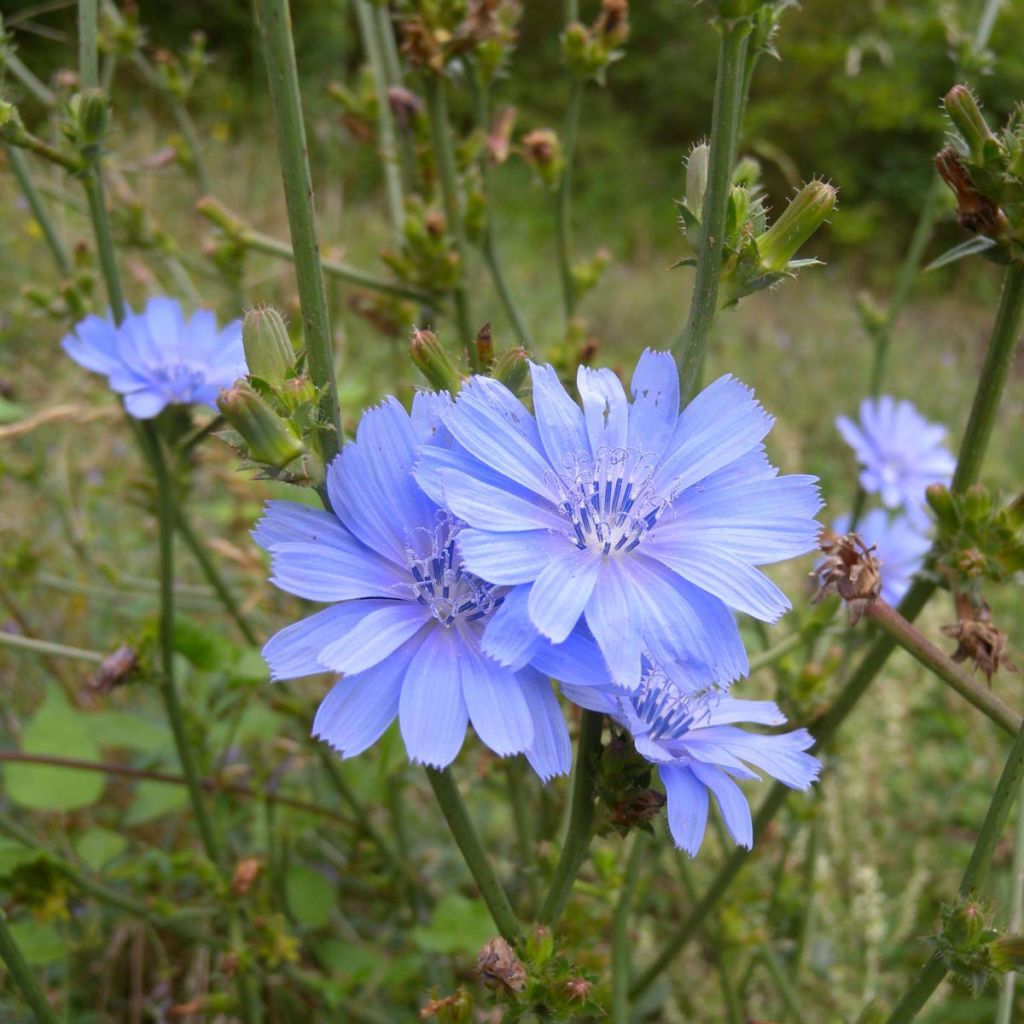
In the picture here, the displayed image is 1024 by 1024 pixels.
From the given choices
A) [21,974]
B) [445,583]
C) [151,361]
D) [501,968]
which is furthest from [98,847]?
[445,583]

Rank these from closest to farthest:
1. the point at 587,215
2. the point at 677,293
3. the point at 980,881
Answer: the point at 980,881, the point at 677,293, the point at 587,215

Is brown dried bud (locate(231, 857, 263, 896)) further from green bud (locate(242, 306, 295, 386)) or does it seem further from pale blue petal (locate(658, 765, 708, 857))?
green bud (locate(242, 306, 295, 386))

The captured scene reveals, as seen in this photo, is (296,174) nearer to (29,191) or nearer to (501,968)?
(501,968)

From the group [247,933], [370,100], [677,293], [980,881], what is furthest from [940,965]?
[677,293]

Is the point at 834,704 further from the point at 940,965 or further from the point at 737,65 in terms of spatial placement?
the point at 737,65

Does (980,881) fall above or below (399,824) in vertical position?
below

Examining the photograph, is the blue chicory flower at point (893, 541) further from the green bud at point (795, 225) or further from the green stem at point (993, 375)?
the green bud at point (795, 225)

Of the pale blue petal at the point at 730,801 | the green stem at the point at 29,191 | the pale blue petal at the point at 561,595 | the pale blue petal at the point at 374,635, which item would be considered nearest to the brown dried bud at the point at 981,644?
the pale blue petal at the point at 730,801
